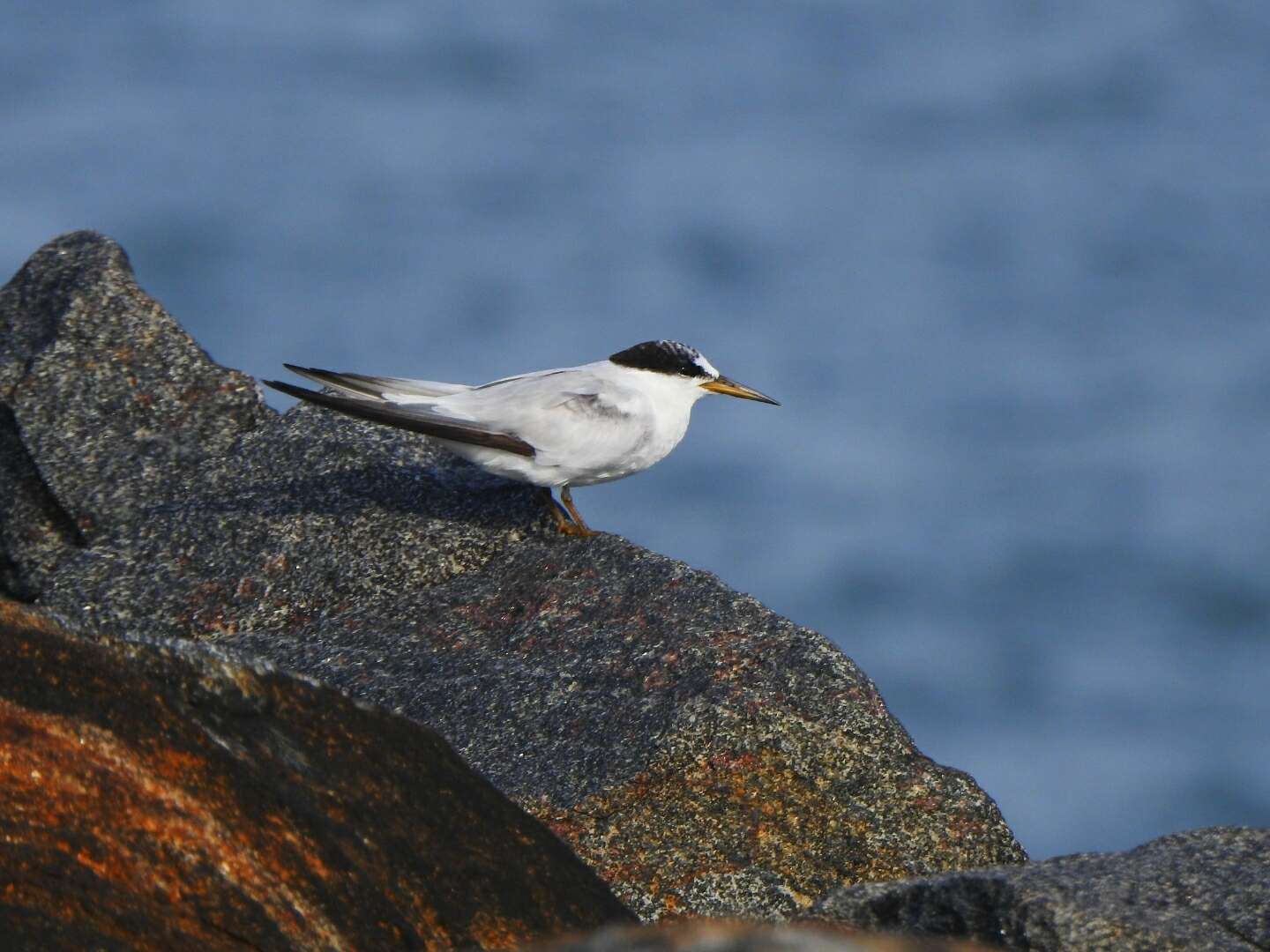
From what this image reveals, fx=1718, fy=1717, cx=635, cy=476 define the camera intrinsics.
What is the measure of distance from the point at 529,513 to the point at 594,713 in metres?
1.61

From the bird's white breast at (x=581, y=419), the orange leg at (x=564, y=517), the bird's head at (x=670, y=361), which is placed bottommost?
the orange leg at (x=564, y=517)

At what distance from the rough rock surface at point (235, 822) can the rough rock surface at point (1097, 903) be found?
2.50 feet

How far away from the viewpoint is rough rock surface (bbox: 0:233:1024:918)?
5293 millimetres

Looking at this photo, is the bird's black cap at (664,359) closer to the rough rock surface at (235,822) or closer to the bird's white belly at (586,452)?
the bird's white belly at (586,452)

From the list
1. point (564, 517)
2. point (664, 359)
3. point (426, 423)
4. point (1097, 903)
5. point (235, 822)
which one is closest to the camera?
point (235, 822)

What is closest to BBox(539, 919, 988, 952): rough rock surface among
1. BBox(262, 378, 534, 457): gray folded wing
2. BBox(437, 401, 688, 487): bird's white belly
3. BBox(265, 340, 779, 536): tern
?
BBox(265, 340, 779, 536): tern

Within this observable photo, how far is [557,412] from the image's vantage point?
23.2 feet

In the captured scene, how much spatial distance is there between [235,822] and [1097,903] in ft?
6.63

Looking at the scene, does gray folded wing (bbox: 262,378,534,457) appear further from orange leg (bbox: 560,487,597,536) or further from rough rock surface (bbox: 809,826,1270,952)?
rough rock surface (bbox: 809,826,1270,952)

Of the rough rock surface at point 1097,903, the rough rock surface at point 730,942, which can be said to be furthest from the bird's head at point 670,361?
the rough rock surface at point 730,942

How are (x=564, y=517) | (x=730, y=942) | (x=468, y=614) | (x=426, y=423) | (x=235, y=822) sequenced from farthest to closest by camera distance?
(x=564, y=517), (x=426, y=423), (x=468, y=614), (x=235, y=822), (x=730, y=942)

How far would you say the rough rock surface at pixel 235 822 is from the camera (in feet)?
10.2

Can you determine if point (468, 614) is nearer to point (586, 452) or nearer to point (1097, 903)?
point (586, 452)

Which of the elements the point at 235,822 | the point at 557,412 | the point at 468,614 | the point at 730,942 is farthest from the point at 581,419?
the point at 730,942
